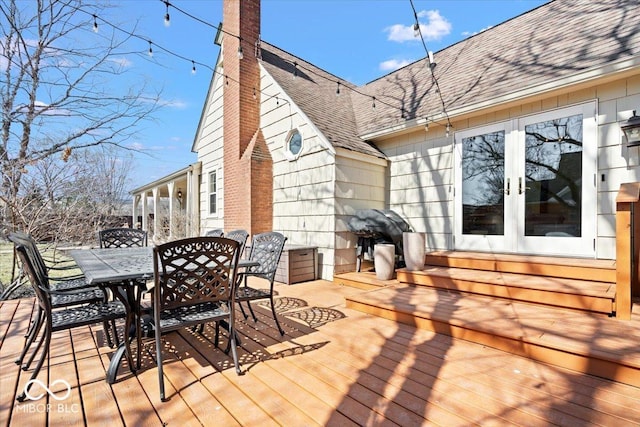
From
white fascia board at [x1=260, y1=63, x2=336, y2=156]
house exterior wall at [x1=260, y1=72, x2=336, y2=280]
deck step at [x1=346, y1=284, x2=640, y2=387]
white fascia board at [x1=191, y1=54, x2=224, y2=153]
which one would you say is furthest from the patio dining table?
white fascia board at [x1=191, y1=54, x2=224, y2=153]

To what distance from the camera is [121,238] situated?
4.64m

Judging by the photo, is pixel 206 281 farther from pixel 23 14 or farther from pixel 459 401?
pixel 23 14

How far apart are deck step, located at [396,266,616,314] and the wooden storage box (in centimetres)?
177

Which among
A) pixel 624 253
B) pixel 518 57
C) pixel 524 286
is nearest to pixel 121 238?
pixel 524 286

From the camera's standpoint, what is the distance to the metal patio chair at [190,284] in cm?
215

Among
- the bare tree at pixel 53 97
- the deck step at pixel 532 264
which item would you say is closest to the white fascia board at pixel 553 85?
the deck step at pixel 532 264

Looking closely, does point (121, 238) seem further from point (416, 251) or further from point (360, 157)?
point (416, 251)

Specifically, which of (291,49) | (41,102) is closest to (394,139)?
(291,49)

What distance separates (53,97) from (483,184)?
8041mm

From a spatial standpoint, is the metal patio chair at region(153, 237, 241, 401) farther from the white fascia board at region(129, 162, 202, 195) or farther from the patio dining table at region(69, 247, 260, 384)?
the white fascia board at region(129, 162, 202, 195)

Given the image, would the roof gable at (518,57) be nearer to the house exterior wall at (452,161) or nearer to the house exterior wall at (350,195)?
the house exterior wall at (452,161)

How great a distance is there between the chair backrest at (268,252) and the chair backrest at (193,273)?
780 millimetres

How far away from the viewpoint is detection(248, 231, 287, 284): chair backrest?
3291 millimetres

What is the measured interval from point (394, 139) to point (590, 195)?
11.0 ft
